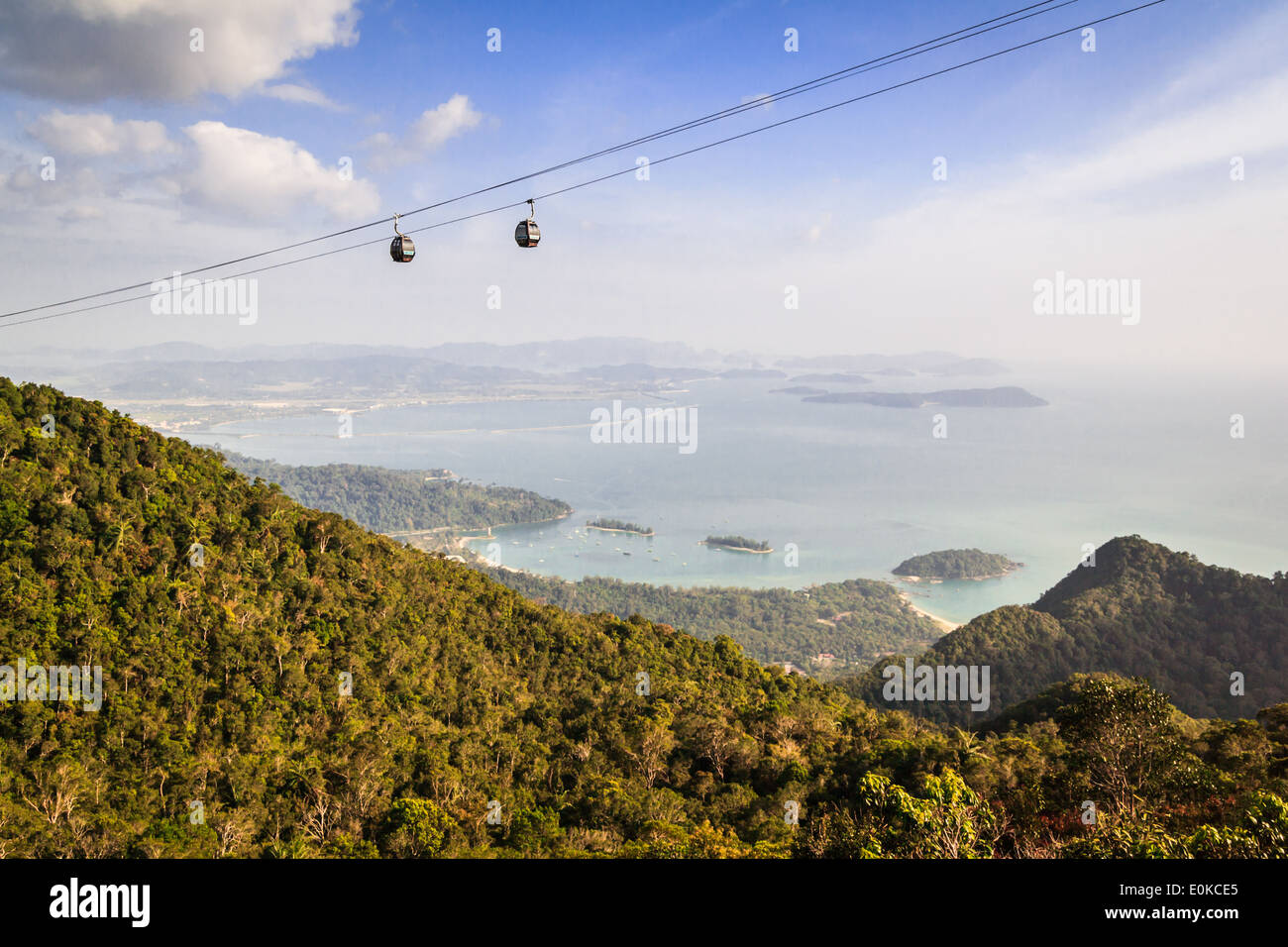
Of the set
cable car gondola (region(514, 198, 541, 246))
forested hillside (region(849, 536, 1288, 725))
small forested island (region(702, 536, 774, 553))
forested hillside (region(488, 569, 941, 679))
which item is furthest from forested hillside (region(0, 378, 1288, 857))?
small forested island (region(702, 536, 774, 553))

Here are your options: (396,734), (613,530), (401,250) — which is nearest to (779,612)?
(613,530)

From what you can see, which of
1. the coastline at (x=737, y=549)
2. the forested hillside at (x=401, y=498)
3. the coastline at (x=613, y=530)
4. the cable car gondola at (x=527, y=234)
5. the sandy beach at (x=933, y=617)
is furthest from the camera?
the forested hillside at (x=401, y=498)

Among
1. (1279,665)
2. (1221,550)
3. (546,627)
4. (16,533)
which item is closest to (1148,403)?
(1221,550)

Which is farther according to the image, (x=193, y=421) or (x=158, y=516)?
(x=193, y=421)

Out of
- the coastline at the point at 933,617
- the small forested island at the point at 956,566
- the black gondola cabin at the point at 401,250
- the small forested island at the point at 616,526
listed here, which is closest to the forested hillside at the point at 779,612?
the coastline at the point at 933,617

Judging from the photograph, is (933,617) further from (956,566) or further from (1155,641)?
(1155,641)

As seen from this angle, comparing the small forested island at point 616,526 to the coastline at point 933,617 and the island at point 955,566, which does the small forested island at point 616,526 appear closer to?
the island at point 955,566
